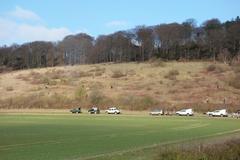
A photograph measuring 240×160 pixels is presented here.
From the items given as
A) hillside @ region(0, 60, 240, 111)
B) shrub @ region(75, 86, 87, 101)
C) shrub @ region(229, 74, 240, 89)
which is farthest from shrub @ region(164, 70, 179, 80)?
shrub @ region(75, 86, 87, 101)

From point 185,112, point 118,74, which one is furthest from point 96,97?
point 118,74

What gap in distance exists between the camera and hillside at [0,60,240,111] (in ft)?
363

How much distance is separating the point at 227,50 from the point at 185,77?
53190 mm

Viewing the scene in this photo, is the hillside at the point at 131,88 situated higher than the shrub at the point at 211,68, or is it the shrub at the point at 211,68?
the shrub at the point at 211,68

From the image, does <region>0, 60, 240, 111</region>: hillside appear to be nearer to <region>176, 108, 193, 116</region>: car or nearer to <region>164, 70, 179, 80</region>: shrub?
<region>164, 70, 179, 80</region>: shrub

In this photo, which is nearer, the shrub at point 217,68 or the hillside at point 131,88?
the hillside at point 131,88

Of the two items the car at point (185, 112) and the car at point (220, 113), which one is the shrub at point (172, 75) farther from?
the car at point (220, 113)

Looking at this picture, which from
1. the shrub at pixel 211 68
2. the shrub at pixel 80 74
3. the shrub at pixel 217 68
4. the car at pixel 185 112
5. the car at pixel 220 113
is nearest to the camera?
the car at pixel 220 113

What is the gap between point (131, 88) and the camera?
409 feet

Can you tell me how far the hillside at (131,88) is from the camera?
363 feet

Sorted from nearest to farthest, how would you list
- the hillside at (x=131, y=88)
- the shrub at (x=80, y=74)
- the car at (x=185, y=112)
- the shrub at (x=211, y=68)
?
the car at (x=185, y=112)
the hillside at (x=131, y=88)
the shrub at (x=211, y=68)
the shrub at (x=80, y=74)

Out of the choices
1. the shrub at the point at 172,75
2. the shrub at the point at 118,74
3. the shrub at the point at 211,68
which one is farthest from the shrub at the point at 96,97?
the shrub at the point at 211,68

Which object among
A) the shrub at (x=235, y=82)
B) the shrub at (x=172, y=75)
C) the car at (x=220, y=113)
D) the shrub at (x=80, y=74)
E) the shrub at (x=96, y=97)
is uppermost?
the shrub at (x=80, y=74)

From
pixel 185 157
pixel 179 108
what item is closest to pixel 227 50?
pixel 179 108
